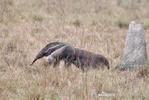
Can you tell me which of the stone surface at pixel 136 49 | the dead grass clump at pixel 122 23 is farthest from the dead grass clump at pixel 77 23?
the stone surface at pixel 136 49

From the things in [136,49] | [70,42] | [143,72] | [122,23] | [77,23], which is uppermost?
[136,49]

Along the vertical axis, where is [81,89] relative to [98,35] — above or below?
above

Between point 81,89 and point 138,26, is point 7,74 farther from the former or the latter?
point 138,26

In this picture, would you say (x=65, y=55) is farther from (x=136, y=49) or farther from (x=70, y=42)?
(x=70, y=42)

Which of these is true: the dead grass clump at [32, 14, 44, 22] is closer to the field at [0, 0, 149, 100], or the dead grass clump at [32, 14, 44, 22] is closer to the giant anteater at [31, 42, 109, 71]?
the field at [0, 0, 149, 100]

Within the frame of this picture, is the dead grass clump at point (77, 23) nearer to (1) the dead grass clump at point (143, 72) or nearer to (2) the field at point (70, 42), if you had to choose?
(2) the field at point (70, 42)

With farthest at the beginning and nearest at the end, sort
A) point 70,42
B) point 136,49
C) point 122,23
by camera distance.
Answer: point 122,23 < point 70,42 < point 136,49

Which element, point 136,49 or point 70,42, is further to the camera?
point 70,42

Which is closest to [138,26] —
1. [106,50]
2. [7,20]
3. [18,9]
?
[106,50]

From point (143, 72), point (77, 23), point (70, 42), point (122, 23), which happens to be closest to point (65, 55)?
point (143, 72)

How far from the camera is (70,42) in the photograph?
28.9ft

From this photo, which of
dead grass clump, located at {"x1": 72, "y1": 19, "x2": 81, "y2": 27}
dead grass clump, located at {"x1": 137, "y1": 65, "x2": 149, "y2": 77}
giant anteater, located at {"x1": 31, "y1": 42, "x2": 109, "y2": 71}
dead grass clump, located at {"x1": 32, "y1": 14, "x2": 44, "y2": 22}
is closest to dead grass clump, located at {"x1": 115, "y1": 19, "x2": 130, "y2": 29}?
dead grass clump, located at {"x1": 72, "y1": 19, "x2": 81, "y2": 27}

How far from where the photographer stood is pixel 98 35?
385 inches

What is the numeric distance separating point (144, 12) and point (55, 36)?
5.72 metres
